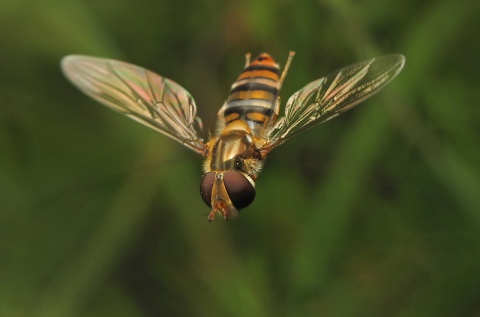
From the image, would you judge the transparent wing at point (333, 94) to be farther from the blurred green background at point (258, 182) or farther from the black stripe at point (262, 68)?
the blurred green background at point (258, 182)

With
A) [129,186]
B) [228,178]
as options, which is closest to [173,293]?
[129,186]

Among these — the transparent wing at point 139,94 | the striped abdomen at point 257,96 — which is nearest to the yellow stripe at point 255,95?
the striped abdomen at point 257,96

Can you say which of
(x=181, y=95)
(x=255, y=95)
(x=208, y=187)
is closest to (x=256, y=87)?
(x=255, y=95)

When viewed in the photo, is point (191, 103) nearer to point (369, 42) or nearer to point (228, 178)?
point (228, 178)

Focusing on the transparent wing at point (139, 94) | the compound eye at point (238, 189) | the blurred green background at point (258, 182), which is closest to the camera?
the compound eye at point (238, 189)

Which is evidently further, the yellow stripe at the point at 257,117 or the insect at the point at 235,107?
the yellow stripe at the point at 257,117

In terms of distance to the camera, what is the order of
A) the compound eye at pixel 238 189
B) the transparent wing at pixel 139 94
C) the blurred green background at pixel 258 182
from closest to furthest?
1. the compound eye at pixel 238 189
2. the transparent wing at pixel 139 94
3. the blurred green background at pixel 258 182
